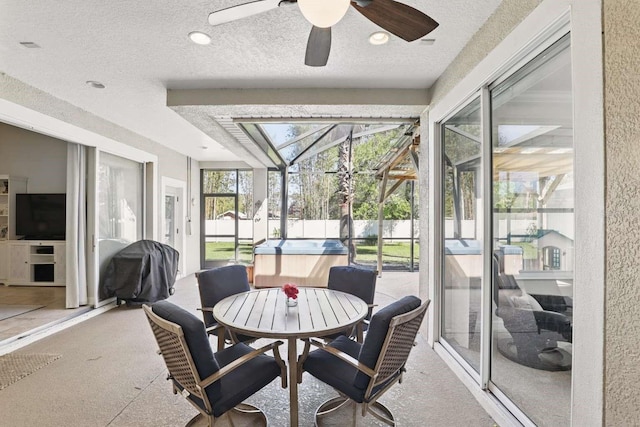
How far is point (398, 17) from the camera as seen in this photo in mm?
→ 1587

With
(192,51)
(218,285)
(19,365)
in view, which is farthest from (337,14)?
(19,365)

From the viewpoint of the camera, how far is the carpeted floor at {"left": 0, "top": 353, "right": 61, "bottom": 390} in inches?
110

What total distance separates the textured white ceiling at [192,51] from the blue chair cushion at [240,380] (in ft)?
7.52

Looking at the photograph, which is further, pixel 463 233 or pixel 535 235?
pixel 463 233

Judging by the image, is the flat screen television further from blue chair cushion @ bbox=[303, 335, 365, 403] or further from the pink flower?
blue chair cushion @ bbox=[303, 335, 365, 403]

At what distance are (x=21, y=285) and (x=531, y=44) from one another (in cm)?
808

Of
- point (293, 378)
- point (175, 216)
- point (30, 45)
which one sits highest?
point (30, 45)

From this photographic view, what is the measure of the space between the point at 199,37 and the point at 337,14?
1547mm

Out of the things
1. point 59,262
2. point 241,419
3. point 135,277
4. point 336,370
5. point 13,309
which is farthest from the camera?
point 59,262

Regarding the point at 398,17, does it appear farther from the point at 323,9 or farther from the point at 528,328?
the point at 528,328

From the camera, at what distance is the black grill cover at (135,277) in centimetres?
477

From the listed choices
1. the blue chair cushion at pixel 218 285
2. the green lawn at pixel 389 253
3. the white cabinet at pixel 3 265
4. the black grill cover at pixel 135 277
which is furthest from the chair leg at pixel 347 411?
the white cabinet at pixel 3 265

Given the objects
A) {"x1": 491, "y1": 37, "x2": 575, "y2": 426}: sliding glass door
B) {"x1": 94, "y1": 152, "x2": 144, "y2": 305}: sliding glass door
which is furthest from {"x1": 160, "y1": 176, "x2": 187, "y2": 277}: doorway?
{"x1": 491, "y1": 37, "x2": 575, "y2": 426}: sliding glass door

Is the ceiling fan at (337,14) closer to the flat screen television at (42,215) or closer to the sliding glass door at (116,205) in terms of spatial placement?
the sliding glass door at (116,205)
